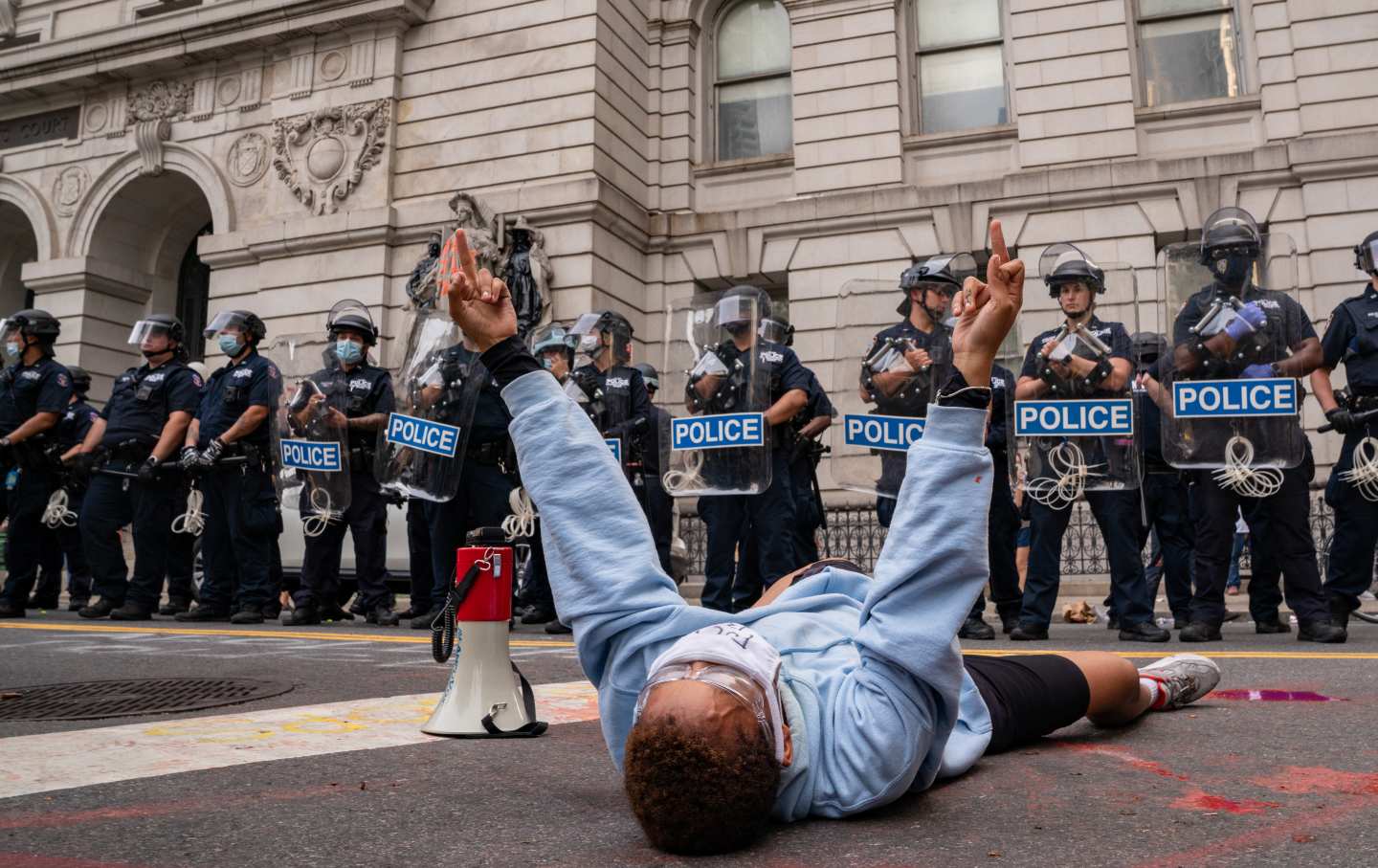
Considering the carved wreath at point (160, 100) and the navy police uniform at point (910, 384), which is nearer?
the navy police uniform at point (910, 384)

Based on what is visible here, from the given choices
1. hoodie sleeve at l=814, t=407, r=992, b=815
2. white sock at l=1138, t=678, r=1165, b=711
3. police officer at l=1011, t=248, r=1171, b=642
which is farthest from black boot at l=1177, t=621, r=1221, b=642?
hoodie sleeve at l=814, t=407, r=992, b=815

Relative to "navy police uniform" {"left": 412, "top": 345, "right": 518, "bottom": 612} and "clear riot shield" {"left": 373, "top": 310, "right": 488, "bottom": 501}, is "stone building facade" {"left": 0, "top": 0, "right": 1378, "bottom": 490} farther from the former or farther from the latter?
"clear riot shield" {"left": 373, "top": 310, "right": 488, "bottom": 501}

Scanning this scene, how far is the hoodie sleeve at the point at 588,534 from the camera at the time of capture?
8.04ft

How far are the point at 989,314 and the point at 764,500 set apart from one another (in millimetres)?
5735

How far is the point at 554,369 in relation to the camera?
30.5 feet

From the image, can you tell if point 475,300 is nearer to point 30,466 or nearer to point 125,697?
point 125,697

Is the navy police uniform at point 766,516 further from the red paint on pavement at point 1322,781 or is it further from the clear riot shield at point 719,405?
the red paint on pavement at point 1322,781

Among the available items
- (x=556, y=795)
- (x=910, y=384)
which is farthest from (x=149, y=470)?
(x=556, y=795)

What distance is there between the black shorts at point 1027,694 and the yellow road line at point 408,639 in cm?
188

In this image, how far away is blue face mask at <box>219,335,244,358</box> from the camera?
9.68 meters

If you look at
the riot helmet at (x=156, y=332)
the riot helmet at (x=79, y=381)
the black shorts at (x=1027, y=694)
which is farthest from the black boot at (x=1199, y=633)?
the riot helmet at (x=79, y=381)

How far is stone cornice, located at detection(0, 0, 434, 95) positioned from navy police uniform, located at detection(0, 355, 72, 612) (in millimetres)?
9454

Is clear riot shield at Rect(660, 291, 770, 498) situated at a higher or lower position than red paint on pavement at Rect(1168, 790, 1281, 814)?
higher

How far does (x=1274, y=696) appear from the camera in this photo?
4.24 m
